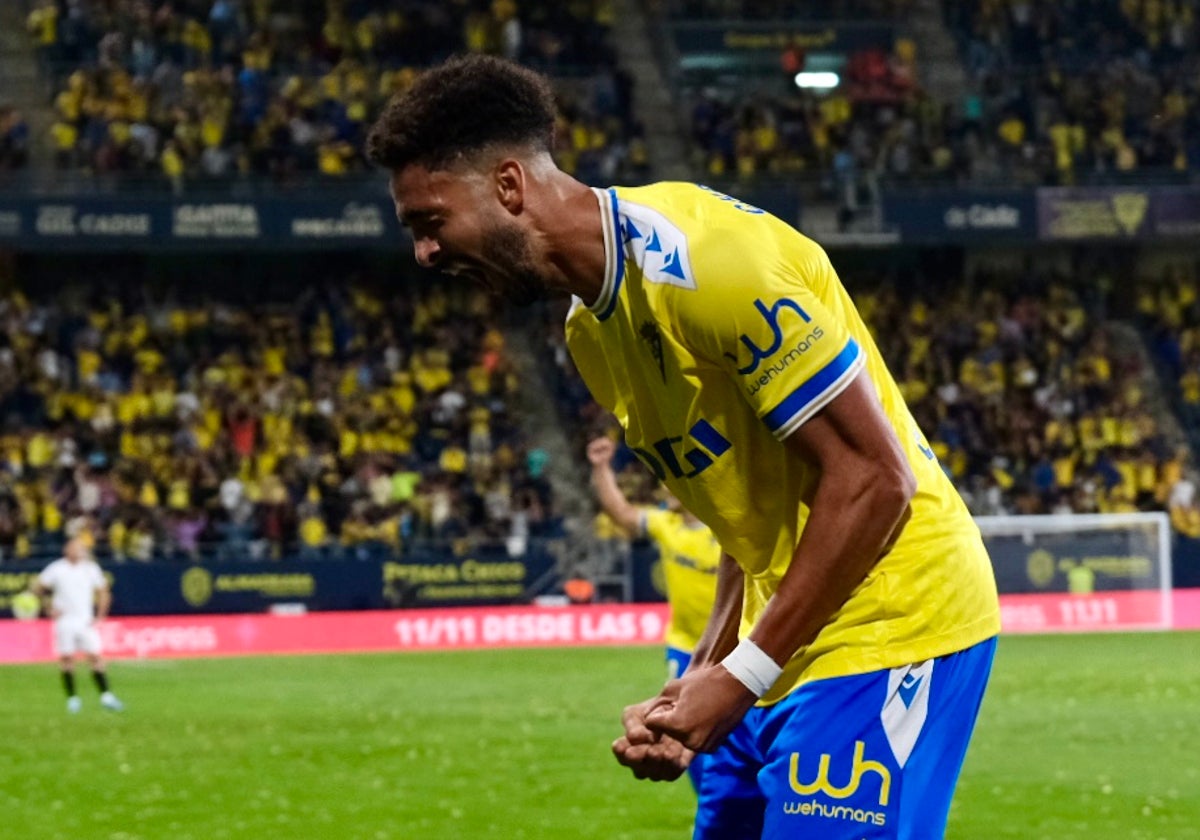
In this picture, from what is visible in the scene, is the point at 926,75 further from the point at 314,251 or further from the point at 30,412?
the point at 30,412

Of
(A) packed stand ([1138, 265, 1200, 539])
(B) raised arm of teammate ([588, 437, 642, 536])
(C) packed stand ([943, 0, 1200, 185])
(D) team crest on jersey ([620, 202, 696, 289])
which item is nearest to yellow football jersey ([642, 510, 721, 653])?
(B) raised arm of teammate ([588, 437, 642, 536])

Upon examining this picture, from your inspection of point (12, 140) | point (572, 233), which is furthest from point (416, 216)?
point (12, 140)

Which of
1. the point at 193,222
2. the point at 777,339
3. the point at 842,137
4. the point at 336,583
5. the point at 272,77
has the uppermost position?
the point at 272,77

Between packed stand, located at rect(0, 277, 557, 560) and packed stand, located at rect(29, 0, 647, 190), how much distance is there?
8.69 feet

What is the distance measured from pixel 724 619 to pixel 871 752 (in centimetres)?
61

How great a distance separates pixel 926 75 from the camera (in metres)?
38.3

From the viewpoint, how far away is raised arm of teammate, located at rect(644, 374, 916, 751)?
3.45m

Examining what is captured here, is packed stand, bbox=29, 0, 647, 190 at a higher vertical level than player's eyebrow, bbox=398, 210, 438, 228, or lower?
higher

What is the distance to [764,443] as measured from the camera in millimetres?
3701

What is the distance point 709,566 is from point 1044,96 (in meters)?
26.7

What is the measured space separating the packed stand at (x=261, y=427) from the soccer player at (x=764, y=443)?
23.5 metres

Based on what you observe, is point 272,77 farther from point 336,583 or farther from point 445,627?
point 445,627

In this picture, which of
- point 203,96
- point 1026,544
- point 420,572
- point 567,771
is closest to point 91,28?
point 203,96

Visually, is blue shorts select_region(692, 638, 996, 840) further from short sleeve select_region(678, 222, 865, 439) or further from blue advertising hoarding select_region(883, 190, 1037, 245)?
blue advertising hoarding select_region(883, 190, 1037, 245)
